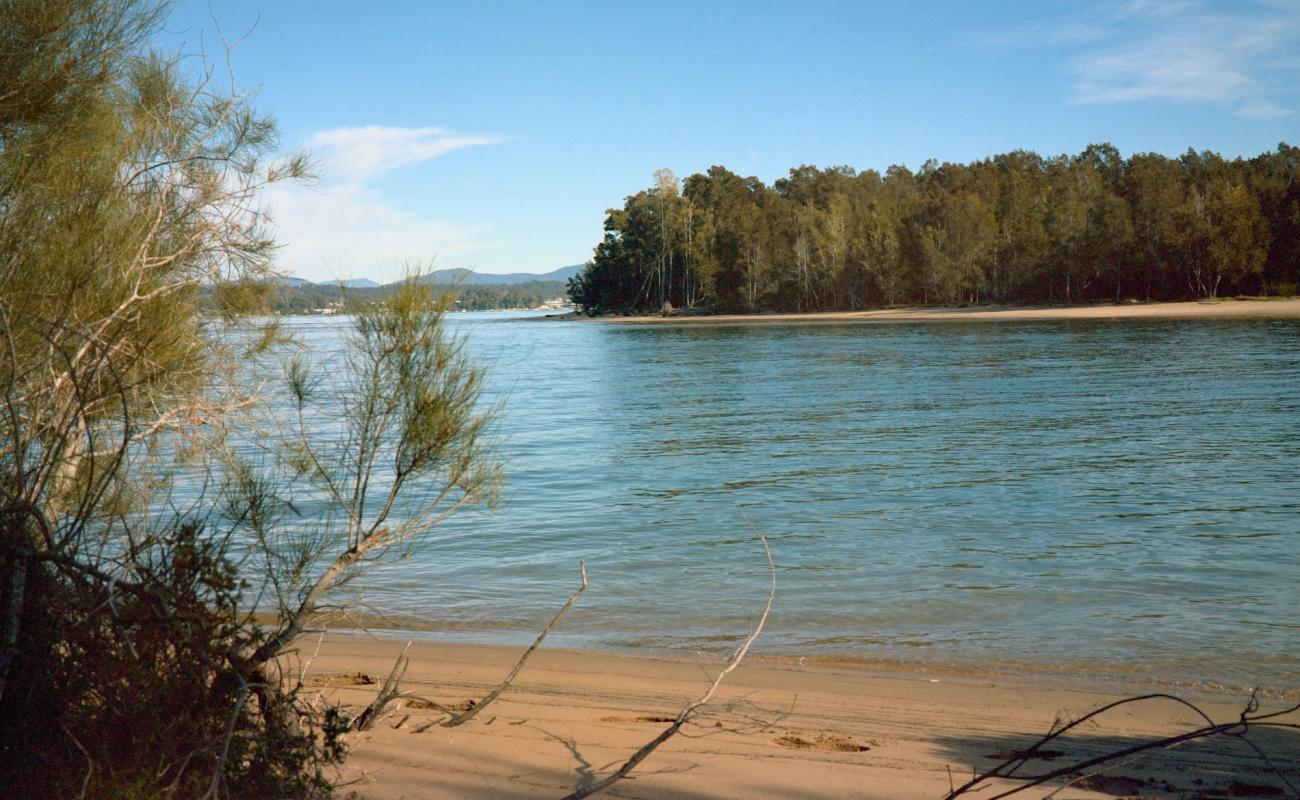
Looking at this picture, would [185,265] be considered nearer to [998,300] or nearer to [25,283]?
[25,283]

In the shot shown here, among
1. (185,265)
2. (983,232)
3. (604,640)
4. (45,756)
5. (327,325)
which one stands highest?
(983,232)

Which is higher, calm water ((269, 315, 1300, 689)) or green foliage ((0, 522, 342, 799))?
green foliage ((0, 522, 342, 799))

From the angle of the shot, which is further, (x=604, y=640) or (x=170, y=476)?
(x=604, y=640)

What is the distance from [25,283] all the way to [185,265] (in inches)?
107

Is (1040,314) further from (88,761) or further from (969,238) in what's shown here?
(88,761)

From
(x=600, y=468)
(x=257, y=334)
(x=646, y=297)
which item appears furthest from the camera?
(x=646, y=297)

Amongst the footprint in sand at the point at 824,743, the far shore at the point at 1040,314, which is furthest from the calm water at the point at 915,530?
the far shore at the point at 1040,314

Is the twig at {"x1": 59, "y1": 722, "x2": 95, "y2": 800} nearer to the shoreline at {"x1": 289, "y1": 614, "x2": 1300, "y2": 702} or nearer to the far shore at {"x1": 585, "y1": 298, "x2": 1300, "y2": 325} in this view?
the shoreline at {"x1": 289, "y1": 614, "x2": 1300, "y2": 702}

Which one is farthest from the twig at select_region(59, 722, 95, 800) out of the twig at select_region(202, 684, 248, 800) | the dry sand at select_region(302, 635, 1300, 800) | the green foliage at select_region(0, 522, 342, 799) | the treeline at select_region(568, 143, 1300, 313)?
the treeline at select_region(568, 143, 1300, 313)

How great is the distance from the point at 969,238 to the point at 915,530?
7898 centimetres

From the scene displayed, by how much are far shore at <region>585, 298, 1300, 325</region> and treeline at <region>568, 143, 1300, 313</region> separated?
2.25m

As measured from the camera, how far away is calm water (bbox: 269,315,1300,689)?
25.0ft

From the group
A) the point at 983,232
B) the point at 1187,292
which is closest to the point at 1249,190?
the point at 1187,292

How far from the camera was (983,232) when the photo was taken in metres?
85.0
